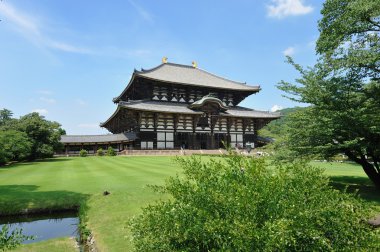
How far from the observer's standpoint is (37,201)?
12172 mm

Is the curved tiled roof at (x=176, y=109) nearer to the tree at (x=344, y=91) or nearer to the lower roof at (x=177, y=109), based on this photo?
the lower roof at (x=177, y=109)

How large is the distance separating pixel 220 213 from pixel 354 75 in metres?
9.67

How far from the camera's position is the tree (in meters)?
10.3

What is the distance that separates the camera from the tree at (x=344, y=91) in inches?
404

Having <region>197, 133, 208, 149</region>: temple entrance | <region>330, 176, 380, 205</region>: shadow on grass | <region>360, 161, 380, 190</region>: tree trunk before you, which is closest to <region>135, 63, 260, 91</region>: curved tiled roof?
<region>197, 133, 208, 149</region>: temple entrance

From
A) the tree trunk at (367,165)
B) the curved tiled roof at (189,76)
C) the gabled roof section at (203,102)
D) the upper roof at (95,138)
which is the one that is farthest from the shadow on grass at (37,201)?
the gabled roof section at (203,102)

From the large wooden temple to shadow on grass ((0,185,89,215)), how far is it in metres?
24.4

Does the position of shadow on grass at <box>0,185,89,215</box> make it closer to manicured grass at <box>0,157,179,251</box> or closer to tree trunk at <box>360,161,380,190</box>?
manicured grass at <box>0,157,179,251</box>

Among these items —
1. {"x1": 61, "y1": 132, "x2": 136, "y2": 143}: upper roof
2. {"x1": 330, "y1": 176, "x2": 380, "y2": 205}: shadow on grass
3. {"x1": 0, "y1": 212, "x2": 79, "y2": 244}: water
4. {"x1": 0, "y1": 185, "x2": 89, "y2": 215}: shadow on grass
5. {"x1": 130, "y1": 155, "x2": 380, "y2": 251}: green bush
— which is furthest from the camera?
{"x1": 61, "y1": 132, "x2": 136, "y2": 143}: upper roof

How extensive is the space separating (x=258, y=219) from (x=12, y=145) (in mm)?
29417

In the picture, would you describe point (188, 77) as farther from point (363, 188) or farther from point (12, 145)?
point (363, 188)

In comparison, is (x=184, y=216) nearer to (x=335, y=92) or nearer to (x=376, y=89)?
(x=335, y=92)

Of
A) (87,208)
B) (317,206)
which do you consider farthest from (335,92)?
(87,208)

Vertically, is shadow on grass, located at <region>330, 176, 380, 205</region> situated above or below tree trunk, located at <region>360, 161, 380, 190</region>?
below
